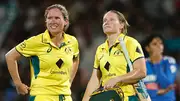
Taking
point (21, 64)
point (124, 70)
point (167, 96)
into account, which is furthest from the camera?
point (21, 64)

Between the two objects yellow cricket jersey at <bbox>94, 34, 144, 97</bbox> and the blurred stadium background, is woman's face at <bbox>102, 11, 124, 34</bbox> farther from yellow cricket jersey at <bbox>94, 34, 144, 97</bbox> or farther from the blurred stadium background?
the blurred stadium background

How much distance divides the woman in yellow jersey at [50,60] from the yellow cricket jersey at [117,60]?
45 centimetres

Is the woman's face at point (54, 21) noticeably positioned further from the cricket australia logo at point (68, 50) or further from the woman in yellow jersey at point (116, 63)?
the woman in yellow jersey at point (116, 63)

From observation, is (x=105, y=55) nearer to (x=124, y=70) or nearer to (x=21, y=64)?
(x=124, y=70)

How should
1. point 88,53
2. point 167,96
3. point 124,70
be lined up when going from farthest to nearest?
point 88,53
point 167,96
point 124,70

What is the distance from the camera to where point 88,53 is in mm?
13516

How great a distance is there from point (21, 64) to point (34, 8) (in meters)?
1.97

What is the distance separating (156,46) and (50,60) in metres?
3.12

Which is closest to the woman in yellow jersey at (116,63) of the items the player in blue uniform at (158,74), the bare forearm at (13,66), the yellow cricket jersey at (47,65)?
the yellow cricket jersey at (47,65)

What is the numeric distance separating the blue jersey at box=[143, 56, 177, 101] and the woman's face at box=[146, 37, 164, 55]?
155 millimetres

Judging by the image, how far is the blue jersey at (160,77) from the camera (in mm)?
10422

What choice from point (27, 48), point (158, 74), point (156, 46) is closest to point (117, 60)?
point (27, 48)

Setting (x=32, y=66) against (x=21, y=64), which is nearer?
(x=32, y=66)

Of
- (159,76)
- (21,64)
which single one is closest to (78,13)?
(21,64)
